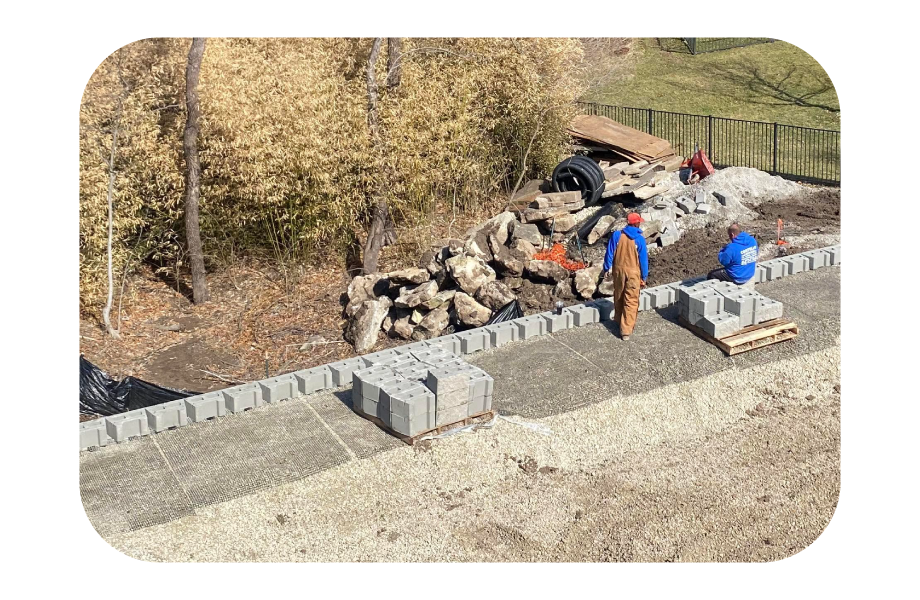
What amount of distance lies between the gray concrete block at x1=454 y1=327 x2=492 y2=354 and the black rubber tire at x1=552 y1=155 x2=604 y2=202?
8.16 metres

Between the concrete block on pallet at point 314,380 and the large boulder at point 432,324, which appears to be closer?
the concrete block on pallet at point 314,380

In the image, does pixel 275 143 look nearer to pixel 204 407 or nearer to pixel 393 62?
pixel 393 62

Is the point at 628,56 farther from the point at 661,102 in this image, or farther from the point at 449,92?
the point at 449,92

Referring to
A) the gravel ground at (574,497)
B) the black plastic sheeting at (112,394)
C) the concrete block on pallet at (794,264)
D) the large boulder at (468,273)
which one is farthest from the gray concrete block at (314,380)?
the concrete block on pallet at (794,264)

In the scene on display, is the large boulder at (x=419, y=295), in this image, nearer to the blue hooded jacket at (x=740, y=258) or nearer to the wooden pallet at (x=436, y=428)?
the blue hooded jacket at (x=740, y=258)

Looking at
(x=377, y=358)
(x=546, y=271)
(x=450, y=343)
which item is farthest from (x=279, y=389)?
(x=546, y=271)

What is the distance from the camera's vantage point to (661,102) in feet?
93.2

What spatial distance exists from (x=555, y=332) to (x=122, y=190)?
773cm

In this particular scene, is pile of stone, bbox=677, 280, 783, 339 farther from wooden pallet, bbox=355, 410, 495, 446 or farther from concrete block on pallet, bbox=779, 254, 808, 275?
wooden pallet, bbox=355, 410, 495, 446

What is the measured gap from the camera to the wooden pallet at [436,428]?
921cm

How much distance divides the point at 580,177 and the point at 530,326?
8018mm

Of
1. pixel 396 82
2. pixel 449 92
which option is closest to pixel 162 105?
pixel 396 82

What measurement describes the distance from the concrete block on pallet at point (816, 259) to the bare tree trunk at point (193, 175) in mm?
9337

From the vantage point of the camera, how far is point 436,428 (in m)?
9.30
